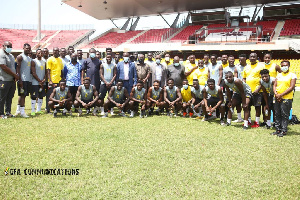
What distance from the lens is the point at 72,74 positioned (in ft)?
28.7

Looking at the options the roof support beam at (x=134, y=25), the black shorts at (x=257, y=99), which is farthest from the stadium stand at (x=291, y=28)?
the black shorts at (x=257, y=99)

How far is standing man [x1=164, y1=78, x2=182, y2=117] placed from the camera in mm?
8719

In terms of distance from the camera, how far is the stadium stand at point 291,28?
86.1 feet

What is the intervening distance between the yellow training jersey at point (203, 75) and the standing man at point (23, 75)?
17.3 feet

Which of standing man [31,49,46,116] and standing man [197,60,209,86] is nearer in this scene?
standing man [31,49,46,116]

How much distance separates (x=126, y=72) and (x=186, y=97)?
2198 mm

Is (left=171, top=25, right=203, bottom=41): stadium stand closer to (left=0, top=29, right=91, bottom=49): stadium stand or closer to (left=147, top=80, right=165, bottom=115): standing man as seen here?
(left=0, top=29, right=91, bottom=49): stadium stand

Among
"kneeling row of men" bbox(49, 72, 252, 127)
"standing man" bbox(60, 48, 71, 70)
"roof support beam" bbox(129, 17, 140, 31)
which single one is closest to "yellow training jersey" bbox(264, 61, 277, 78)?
"kneeling row of men" bbox(49, 72, 252, 127)

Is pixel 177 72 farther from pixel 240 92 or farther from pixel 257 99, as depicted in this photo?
pixel 257 99

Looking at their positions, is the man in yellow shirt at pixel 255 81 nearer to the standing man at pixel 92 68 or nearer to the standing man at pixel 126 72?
the standing man at pixel 126 72

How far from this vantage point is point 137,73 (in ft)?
30.8

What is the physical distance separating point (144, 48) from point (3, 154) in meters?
26.6

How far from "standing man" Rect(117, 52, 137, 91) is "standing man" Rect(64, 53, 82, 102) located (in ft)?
4.42

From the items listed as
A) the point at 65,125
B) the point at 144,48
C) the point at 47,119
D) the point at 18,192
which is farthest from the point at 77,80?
the point at 144,48
